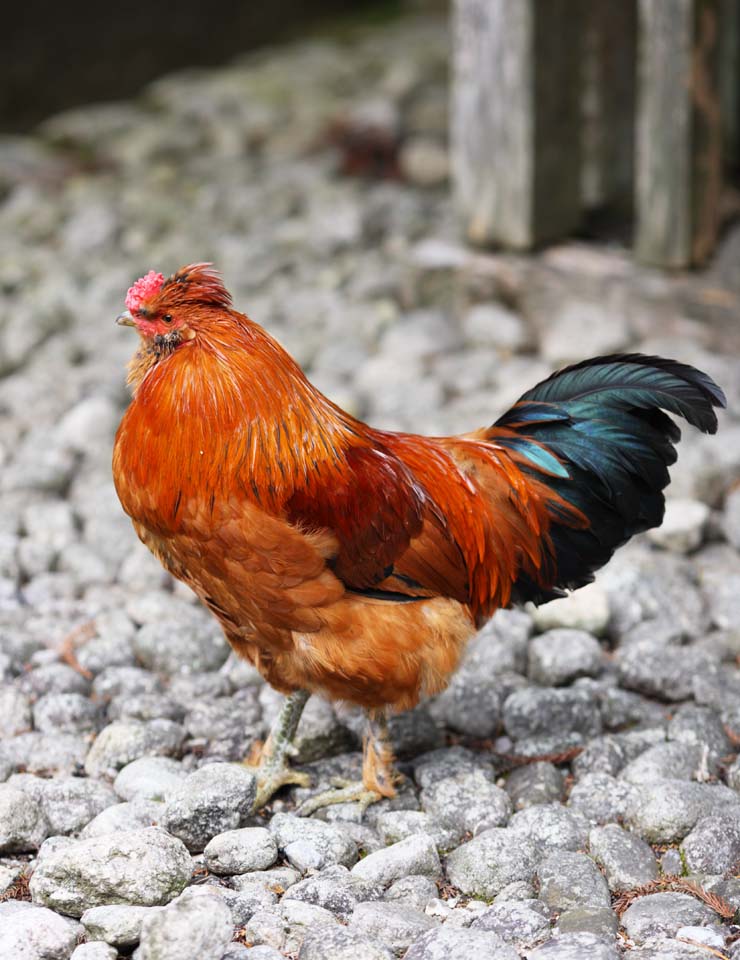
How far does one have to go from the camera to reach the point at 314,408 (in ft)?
11.0

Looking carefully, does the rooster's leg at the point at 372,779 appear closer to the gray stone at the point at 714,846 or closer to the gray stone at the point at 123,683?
the gray stone at the point at 123,683

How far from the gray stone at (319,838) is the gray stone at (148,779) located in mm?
331

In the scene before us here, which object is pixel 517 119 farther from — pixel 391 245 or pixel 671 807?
pixel 671 807

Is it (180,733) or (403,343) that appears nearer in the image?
(180,733)

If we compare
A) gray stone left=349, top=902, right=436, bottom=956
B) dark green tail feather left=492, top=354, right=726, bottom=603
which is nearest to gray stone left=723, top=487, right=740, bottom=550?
dark green tail feather left=492, top=354, right=726, bottom=603

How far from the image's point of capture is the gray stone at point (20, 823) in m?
3.17

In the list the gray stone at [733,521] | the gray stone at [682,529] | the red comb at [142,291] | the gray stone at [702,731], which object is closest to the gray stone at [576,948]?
the gray stone at [702,731]

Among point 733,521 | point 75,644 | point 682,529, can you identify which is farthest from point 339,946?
point 733,521

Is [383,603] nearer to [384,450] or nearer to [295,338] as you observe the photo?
[384,450]

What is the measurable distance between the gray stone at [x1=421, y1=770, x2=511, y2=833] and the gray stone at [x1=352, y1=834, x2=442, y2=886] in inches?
8.2

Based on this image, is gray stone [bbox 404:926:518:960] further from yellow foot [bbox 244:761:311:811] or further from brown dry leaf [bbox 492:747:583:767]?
brown dry leaf [bbox 492:747:583:767]

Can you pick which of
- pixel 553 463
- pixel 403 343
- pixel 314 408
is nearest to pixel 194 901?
pixel 314 408

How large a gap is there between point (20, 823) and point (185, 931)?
80 centimetres

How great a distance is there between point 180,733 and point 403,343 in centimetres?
295
